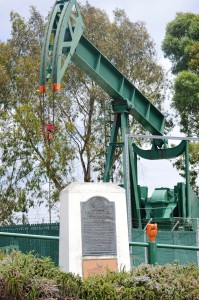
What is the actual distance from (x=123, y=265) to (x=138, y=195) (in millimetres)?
17267

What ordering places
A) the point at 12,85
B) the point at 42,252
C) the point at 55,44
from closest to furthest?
the point at 42,252 → the point at 55,44 → the point at 12,85

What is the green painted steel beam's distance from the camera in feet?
82.5

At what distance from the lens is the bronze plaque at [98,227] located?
410 inches

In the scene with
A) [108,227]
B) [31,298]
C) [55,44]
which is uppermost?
[55,44]

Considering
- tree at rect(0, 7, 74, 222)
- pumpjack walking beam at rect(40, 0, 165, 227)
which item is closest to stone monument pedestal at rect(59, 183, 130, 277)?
pumpjack walking beam at rect(40, 0, 165, 227)

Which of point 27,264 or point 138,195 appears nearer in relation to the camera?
point 27,264

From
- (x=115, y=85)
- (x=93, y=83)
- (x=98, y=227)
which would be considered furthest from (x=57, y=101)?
(x=98, y=227)

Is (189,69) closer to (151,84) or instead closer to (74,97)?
(151,84)

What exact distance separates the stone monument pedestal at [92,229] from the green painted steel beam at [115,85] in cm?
1436

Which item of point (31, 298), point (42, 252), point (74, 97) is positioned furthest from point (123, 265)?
point (74, 97)

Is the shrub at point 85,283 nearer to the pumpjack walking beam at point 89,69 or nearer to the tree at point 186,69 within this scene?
the pumpjack walking beam at point 89,69

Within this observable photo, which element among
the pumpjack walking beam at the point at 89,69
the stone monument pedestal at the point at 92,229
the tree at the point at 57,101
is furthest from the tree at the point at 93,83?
the stone monument pedestal at the point at 92,229

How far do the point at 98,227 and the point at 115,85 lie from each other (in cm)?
1656

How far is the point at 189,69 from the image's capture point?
43.8m
